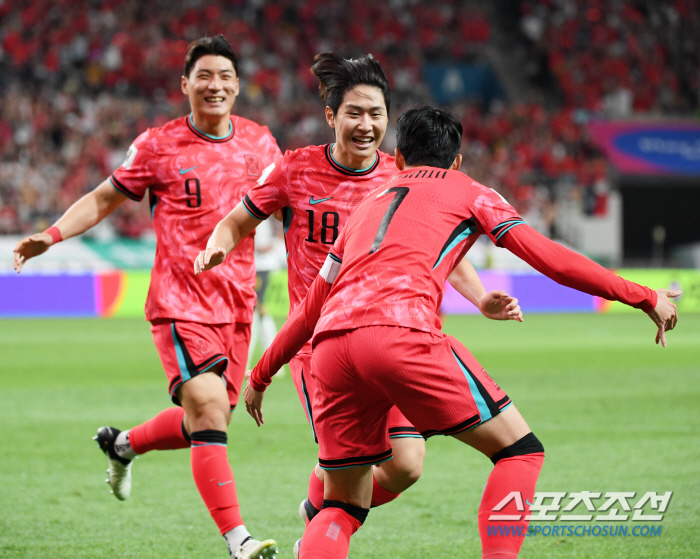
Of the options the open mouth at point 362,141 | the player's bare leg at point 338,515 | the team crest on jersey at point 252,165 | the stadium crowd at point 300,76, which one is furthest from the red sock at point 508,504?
the stadium crowd at point 300,76

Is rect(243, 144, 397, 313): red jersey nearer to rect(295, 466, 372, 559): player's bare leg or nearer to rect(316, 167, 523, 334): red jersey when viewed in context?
rect(316, 167, 523, 334): red jersey

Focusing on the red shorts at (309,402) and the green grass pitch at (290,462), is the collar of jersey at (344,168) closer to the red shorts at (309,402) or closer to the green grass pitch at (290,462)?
the red shorts at (309,402)

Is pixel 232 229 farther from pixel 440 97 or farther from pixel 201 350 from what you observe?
pixel 440 97

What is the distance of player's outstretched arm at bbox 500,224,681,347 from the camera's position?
10.1 feet

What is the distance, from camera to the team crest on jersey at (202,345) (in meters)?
4.76

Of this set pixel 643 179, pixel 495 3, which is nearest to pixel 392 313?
pixel 643 179

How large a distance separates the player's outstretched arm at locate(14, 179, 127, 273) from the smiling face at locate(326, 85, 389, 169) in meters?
1.64

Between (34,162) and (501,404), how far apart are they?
20.4 metres

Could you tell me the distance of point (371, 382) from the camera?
3.14 m

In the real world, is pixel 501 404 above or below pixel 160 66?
below

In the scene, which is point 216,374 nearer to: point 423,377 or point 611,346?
point 423,377

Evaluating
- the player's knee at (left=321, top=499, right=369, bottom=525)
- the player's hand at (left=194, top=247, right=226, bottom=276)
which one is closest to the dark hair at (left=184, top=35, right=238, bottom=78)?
the player's hand at (left=194, top=247, right=226, bottom=276)

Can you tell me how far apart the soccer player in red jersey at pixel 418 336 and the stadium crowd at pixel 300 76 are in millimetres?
17358

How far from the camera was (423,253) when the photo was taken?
3195 millimetres
